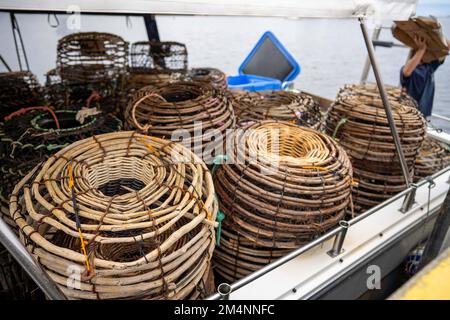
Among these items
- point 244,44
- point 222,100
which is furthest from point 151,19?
point 244,44

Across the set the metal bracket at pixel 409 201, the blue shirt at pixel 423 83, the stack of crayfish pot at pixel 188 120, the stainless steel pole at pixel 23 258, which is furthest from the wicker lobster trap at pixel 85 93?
the blue shirt at pixel 423 83

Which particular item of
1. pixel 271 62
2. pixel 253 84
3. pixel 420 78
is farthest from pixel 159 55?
pixel 420 78

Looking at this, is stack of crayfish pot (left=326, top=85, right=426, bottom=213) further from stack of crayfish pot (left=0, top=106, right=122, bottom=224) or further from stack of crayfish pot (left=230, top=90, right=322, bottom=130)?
stack of crayfish pot (left=0, top=106, right=122, bottom=224)

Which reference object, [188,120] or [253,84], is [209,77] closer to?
[253,84]

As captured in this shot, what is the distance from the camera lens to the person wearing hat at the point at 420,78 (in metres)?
2.43

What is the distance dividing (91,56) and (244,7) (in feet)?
4.60

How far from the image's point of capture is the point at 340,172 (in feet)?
3.38

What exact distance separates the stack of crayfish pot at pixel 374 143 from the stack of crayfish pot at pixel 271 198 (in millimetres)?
316

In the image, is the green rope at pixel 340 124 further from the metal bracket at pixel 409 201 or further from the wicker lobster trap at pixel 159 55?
the wicker lobster trap at pixel 159 55

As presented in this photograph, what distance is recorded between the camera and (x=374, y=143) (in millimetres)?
1374

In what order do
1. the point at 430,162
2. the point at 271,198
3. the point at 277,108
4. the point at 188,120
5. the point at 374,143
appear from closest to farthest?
1. the point at 271,198
2. the point at 188,120
3. the point at 374,143
4. the point at 277,108
5. the point at 430,162

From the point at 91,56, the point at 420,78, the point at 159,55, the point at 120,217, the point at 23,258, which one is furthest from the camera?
the point at 420,78

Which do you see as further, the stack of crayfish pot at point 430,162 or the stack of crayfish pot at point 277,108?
the stack of crayfish pot at point 430,162

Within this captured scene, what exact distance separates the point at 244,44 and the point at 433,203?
26.8ft
